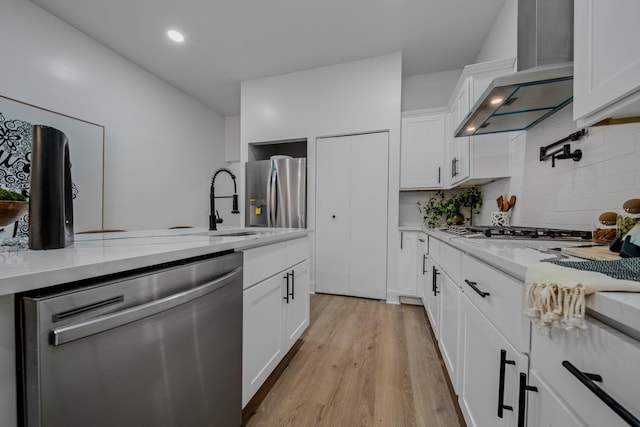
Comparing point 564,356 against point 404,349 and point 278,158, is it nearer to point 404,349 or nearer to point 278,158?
point 404,349

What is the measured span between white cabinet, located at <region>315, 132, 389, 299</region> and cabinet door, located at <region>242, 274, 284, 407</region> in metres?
1.62

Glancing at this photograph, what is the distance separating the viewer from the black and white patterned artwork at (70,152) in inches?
80.8

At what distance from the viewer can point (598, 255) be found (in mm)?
651

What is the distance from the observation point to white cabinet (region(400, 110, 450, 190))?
9.20 ft

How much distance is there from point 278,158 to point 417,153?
1.78 metres

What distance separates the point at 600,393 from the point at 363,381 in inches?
52.6

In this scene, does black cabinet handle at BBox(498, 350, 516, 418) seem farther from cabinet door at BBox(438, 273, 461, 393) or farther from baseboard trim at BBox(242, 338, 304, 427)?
baseboard trim at BBox(242, 338, 304, 427)

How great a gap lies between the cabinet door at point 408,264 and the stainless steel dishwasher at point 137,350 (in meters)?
2.19

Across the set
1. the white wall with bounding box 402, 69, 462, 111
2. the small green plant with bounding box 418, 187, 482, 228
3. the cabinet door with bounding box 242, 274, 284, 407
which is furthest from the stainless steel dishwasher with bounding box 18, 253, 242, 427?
the white wall with bounding box 402, 69, 462, 111

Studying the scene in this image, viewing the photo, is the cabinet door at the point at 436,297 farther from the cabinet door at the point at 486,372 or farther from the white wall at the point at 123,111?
the white wall at the point at 123,111

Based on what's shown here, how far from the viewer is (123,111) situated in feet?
9.93

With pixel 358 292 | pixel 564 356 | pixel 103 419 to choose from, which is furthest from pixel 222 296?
pixel 358 292

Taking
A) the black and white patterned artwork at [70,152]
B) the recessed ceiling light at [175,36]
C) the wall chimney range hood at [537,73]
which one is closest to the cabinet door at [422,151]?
the wall chimney range hood at [537,73]

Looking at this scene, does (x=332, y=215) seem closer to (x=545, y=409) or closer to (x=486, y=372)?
(x=486, y=372)
